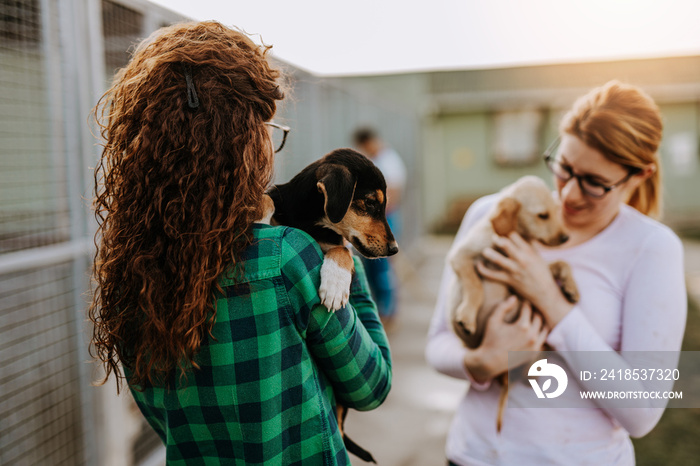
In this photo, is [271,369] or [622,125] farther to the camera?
[622,125]

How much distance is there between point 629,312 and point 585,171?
0.50 metres

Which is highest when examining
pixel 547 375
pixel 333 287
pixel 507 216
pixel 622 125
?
pixel 622 125

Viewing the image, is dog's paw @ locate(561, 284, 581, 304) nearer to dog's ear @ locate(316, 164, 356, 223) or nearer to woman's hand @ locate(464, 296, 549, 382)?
woman's hand @ locate(464, 296, 549, 382)

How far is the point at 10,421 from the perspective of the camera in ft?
7.45

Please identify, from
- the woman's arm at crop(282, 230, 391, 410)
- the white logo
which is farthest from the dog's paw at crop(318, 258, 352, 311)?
the white logo

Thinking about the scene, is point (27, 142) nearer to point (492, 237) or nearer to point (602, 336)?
point (492, 237)

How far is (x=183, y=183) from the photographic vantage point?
1.21 meters

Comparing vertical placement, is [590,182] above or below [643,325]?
above

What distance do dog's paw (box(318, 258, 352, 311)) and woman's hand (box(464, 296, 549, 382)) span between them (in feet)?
2.70

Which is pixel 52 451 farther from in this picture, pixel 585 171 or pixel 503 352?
pixel 585 171

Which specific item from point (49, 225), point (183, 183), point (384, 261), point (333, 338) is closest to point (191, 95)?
point (183, 183)

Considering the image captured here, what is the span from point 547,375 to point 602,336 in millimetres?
231

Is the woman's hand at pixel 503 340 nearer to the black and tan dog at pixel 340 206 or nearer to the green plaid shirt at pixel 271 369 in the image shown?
the black and tan dog at pixel 340 206

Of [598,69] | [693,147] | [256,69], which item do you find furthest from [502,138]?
[256,69]
